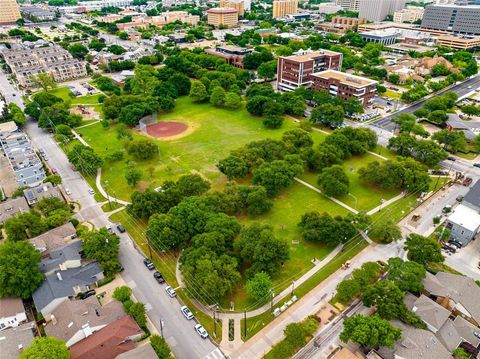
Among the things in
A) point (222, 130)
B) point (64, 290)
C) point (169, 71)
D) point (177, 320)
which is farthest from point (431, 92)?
point (64, 290)

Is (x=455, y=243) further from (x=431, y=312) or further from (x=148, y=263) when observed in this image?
(x=148, y=263)

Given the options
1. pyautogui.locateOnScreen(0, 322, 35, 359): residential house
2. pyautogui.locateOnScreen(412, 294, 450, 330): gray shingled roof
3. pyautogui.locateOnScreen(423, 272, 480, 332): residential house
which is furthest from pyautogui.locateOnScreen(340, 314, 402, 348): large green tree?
pyautogui.locateOnScreen(0, 322, 35, 359): residential house

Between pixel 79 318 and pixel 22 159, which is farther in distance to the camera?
pixel 22 159

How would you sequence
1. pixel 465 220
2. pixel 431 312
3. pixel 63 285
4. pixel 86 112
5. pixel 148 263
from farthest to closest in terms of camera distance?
pixel 86 112 → pixel 465 220 → pixel 148 263 → pixel 63 285 → pixel 431 312

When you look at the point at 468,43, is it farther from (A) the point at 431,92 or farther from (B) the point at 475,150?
(B) the point at 475,150

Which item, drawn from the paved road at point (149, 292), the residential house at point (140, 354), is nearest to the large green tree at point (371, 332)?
the paved road at point (149, 292)

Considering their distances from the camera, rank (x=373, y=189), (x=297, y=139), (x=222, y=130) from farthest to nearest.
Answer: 1. (x=222, y=130)
2. (x=297, y=139)
3. (x=373, y=189)

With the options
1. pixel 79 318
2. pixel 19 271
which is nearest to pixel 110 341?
pixel 79 318
